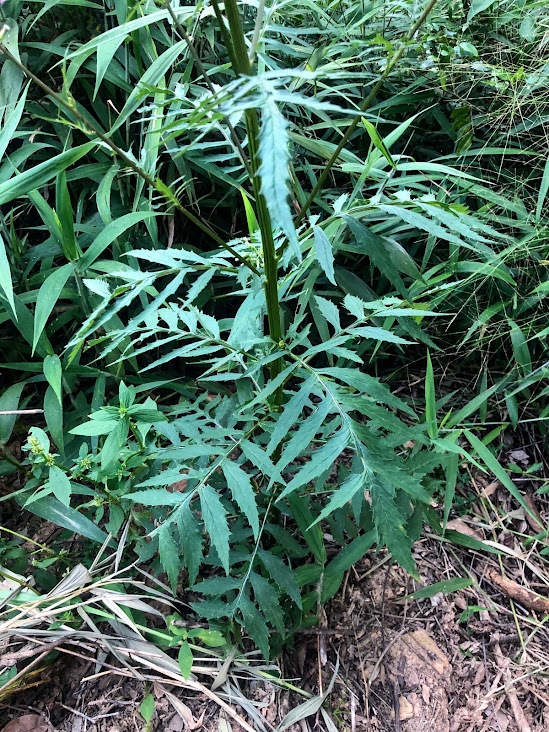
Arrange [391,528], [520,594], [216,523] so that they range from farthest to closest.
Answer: [520,594], [216,523], [391,528]

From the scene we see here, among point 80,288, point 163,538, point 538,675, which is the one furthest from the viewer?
point 80,288

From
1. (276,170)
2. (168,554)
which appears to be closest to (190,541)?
(168,554)

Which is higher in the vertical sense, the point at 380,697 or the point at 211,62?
the point at 211,62

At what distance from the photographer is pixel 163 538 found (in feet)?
2.22

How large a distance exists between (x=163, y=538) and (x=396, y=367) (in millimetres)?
921

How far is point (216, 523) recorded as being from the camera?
641 mm

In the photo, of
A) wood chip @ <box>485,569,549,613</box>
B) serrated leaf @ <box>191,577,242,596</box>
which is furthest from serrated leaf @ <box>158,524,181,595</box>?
wood chip @ <box>485,569,549,613</box>

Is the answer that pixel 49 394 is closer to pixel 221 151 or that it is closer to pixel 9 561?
Answer: pixel 9 561

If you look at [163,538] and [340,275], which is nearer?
[163,538]

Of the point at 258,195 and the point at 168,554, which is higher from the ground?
the point at 258,195

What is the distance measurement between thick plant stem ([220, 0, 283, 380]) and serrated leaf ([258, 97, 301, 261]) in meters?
0.03

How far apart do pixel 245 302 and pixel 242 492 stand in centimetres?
28

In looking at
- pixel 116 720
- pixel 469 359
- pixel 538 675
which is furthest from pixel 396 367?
pixel 116 720

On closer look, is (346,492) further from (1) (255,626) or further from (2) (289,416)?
(1) (255,626)
